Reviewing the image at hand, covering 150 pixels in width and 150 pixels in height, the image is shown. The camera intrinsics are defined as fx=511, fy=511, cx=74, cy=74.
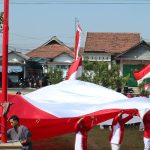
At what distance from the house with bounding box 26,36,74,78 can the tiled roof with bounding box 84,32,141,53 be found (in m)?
3.83

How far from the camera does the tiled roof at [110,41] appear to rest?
46.9 m

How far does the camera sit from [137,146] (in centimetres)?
1655

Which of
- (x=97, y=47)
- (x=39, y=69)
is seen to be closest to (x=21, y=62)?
(x=39, y=69)

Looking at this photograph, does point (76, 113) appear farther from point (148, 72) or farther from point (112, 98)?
point (148, 72)

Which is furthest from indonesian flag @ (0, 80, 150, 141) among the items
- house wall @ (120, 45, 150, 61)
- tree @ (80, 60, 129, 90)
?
house wall @ (120, 45, 150, 61)

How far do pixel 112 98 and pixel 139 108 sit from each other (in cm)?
168

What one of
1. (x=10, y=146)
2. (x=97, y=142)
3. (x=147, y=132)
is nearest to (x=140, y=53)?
(x=97, y=142)

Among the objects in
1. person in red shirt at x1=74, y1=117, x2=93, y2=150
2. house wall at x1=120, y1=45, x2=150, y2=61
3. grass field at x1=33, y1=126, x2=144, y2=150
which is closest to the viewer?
person in red shirt at x1=74, y1=117, x2=93, y2=150

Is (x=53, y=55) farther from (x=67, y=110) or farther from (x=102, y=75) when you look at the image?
(x=67, y=110)

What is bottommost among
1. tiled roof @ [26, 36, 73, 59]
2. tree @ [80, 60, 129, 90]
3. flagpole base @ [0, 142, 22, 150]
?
flagpole base @ [0, 142, 22, 150]

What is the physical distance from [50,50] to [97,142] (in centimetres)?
4208

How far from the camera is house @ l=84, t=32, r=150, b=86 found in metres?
44.1

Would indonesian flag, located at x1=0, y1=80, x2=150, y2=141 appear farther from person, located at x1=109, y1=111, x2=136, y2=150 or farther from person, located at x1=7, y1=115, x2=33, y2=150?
person, located at x1=7, y1=115, x2=33, y2=150

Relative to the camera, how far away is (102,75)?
92.6 feet
